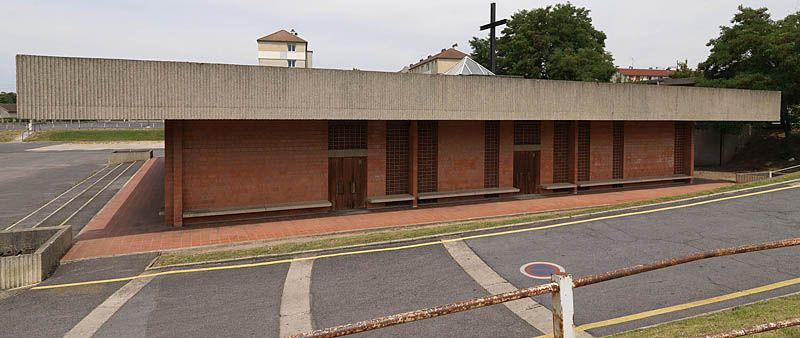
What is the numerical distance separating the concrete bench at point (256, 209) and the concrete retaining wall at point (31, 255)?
3610mm

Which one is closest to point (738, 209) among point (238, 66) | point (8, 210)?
point (238, 66)

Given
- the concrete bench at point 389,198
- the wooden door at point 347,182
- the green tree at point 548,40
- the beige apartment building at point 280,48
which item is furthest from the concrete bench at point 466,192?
the beige apartment building at point 280,48

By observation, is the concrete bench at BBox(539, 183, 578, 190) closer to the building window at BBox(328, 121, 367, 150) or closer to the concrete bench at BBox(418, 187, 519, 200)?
the concrete bench at BBox(418, 187, 519, 200)

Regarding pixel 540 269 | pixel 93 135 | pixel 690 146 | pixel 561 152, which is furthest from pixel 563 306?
pixel 93 135

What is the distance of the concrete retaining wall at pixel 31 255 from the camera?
9.73 metres

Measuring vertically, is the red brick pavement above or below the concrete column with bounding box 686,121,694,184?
below

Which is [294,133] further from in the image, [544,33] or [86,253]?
[544,33]

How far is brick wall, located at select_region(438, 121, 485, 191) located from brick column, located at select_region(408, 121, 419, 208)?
4.43ft

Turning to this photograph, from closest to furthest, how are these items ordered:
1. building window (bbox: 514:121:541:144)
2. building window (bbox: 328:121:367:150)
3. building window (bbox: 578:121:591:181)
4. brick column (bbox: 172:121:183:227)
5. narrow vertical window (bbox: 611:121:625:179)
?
1. brick column (bbox: 172:121:183:227)
2. building window (bbox: 328:121:367:150)
3. building window (bbox: 514:121:541:144)
4. building window (bbox: 578:121:591:181)
5. narrow vertical window (bbox: 611:121:625:179)

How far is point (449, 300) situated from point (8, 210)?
19.0 meters

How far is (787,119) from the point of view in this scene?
112ft

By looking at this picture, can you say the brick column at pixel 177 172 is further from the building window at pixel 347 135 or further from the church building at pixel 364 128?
the building window at pixel 347 135

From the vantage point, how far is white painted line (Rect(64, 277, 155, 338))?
755 centimetres

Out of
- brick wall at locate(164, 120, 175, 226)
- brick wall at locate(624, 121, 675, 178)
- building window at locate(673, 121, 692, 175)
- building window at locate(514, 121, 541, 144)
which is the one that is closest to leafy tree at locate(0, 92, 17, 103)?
brick wall at locate(164, 120, 175, 226)
